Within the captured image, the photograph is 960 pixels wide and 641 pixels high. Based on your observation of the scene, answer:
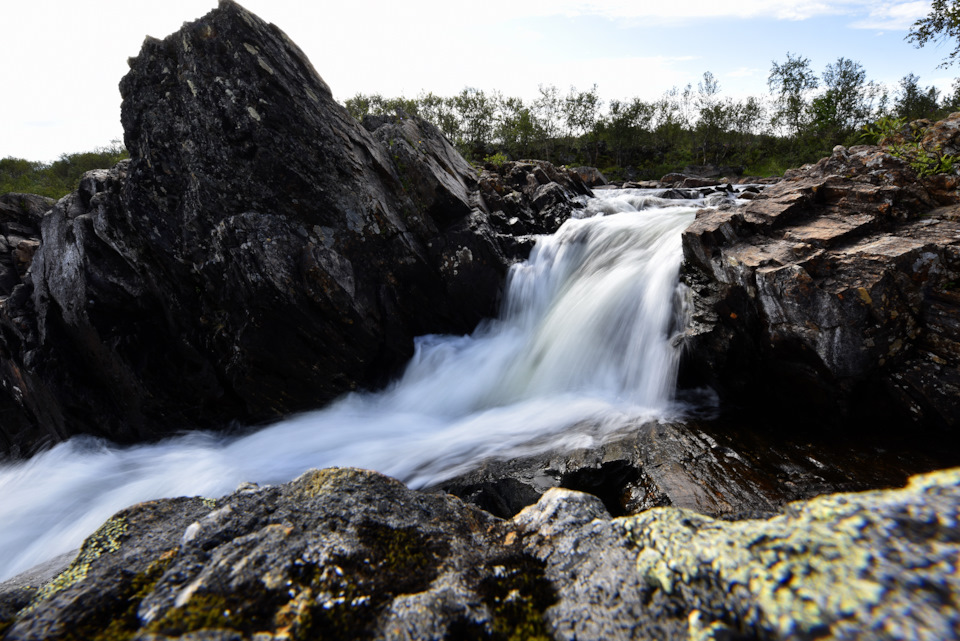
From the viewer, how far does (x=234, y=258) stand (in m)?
8.75

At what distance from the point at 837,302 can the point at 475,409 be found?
6.36m

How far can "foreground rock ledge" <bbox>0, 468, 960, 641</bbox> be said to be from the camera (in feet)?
4.49

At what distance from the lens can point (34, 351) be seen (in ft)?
34.0

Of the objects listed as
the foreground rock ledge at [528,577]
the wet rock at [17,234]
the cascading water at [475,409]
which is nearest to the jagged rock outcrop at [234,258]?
the cascading water at [475,409]

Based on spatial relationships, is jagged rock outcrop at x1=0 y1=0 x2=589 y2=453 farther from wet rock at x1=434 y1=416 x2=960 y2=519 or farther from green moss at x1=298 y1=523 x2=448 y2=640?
green moss at x1=298 y1=523 x2=448 y2=640

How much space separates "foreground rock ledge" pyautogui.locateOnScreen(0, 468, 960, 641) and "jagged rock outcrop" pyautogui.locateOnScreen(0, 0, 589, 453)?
724cm

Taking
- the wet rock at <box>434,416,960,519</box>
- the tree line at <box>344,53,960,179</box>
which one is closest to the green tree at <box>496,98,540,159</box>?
the tree line at <box>344,53,960,179</box>

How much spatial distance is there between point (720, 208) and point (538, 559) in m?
7.88

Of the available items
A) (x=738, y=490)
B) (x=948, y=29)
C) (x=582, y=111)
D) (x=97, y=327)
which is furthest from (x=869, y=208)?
(x=582, y=111)

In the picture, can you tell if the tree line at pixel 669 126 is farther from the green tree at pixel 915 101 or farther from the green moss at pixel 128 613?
the green moss at pixel 128 613

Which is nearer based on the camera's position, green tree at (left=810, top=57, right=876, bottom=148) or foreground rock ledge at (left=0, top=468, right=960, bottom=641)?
foreground rock ledge at (left=0, top=468, right=960, bottom=641)

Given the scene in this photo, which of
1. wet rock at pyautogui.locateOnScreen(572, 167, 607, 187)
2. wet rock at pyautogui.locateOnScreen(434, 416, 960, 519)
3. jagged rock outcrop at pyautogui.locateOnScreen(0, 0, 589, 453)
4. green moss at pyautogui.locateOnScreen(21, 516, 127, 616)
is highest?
wet rock at pyautogui.locateOnScreen(572, 167, 607, 187)

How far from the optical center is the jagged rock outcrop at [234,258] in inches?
341

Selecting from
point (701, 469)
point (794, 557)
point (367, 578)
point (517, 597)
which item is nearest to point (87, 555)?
point (367, 578)
